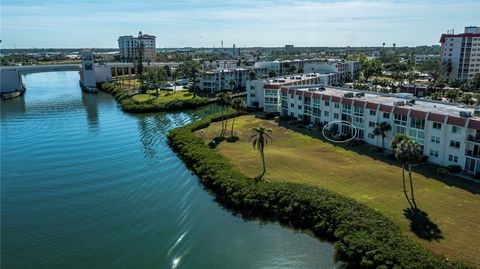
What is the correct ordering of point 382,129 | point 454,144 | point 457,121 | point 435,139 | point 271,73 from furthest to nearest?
point 271,73 → point 382,129 → point 435,139 → point 454,144 → point 457,121

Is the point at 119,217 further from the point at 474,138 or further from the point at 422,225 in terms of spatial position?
the point at 474,138

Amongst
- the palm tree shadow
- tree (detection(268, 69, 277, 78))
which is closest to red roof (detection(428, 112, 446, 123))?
the palm tree shadow

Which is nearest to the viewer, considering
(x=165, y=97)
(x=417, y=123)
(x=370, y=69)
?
(x=417, y=123)

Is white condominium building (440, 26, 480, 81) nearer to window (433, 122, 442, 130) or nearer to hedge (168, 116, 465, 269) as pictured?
window (433, 122, 442, 130)

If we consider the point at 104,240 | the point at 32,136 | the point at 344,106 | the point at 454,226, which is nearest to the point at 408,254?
the point at 454,226

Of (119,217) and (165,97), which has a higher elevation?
(165,97)

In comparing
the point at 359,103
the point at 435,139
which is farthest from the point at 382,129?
the point at 359,103
